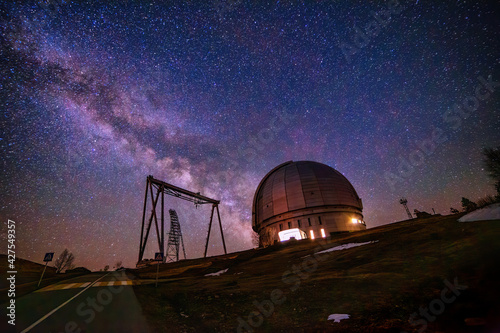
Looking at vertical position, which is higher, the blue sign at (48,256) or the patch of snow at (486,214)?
the blue sign at (48,256)

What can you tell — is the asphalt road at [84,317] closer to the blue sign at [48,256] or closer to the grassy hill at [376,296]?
the grassy hill at [376,296]

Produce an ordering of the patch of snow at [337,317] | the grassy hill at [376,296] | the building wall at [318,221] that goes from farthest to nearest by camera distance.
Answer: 1. the building wall at [318,221]
2. the patch of snow at [337,317]
3. the grassy hill at [376,296]

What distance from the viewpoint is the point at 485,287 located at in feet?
16.7

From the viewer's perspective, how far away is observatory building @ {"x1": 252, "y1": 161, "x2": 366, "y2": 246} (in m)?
31.7

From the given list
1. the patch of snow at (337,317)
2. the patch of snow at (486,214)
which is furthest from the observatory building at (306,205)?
the patch of snow at (337,317)

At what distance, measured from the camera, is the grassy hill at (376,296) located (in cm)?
464

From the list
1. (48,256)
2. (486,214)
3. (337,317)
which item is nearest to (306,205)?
(486,214)

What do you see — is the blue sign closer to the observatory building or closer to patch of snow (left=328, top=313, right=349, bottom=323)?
patch of snow (left=328, top=313, right=349, bottom=323)

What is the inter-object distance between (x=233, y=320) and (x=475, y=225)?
482 inches

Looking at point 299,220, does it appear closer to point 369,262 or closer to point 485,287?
point 369,262

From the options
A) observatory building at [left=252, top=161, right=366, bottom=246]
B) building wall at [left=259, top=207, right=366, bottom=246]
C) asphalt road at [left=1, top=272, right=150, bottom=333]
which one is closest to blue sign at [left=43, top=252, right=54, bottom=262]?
asphalt road at [left=1, top=272, right=150, bottom=333]

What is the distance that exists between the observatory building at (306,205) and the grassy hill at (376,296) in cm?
2159

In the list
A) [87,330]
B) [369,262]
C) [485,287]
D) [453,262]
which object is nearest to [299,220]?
[369,262]

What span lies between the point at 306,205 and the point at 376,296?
26.9 metres
